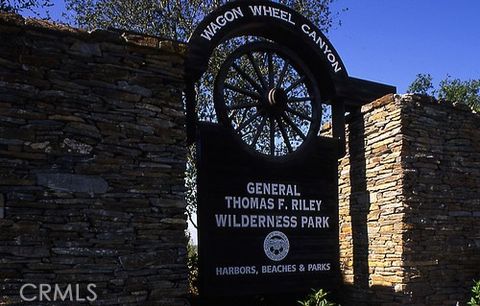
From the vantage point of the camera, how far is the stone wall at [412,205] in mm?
8672

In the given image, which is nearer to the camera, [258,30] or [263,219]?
[263,219]

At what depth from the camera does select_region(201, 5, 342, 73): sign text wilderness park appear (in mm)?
8117

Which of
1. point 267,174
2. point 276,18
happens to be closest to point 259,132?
point 267,174

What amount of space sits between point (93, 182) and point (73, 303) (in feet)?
4.42

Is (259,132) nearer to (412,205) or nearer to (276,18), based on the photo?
(276,18)

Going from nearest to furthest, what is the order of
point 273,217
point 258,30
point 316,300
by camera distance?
point 316,300
point 273,217
point 258,30

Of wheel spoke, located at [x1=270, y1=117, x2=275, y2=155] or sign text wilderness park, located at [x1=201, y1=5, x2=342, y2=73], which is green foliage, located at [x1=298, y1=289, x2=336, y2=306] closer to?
wheel spoke, located at [x1=270, y1=117, x2=275, y2=155]

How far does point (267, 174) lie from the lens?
27.1ft

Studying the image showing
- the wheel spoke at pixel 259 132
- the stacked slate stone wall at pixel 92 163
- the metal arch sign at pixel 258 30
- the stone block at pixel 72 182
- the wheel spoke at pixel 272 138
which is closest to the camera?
the stacked slate stone wall at pixel 92 163

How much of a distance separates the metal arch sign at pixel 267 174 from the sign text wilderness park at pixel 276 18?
0.6 inches

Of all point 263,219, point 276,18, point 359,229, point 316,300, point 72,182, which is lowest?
point 316,300

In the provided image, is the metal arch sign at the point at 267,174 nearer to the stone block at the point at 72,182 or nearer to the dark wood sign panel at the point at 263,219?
the dark wood sign panel at the point at 263,219

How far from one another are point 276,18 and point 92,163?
155 inches

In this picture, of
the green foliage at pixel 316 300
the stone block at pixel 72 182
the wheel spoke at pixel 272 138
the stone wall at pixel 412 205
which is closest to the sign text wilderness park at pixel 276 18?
the stone wall at pixel 412 205
